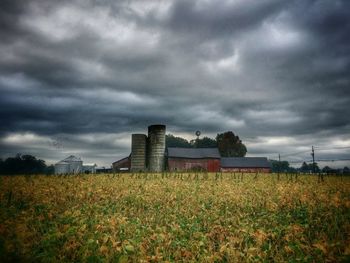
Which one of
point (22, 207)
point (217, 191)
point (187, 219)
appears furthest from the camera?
point (217, 191)

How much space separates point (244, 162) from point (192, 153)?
1357 cm

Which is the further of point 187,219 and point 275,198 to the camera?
point 275,198

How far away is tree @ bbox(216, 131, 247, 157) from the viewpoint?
87.1m

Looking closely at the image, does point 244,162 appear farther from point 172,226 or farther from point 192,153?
point 172,226

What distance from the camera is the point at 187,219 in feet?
27.6

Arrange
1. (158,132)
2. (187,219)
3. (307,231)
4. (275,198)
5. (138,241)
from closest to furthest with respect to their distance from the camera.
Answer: (138,241) < (307,231) < (187,219) < (275,198) < (158,132)

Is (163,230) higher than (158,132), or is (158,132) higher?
(158,132)

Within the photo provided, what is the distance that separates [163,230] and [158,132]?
27.0 meters

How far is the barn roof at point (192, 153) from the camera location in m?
52.7

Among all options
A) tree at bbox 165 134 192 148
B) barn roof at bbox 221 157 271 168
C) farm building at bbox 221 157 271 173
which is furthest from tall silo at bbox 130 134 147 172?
tree at bbox 165 134 192 148

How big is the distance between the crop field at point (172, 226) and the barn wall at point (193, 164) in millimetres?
39244

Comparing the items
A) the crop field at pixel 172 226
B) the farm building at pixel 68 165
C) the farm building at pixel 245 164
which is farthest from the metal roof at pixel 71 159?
the crop field at pixel 172 226

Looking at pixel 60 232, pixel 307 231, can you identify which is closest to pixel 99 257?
pixel 60 232

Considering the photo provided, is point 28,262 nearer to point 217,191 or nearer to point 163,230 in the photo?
point 163,230
